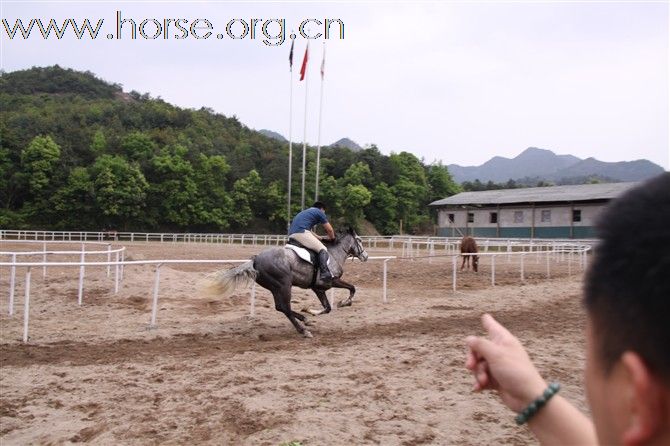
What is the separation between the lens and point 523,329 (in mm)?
7707

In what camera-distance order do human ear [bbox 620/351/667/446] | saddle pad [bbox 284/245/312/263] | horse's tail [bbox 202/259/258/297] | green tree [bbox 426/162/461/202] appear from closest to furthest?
human ear [bbox 620/351/667/446] → horse's tail [bbox 202/259/258/297] → saddle pad [bbox 284/245/312/263] → green tree [bbox 426/162/461/202]

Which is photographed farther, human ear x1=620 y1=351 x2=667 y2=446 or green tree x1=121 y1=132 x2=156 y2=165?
green tree x1=121 y1=132 x2=156 y2=165

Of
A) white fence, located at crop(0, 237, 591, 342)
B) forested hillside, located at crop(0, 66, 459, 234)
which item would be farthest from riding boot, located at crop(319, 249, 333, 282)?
forested hillside, located at crop(0, 66, 459, 234)

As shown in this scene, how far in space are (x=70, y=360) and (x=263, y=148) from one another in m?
63.9

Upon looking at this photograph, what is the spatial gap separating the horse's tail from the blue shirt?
120 centimetres

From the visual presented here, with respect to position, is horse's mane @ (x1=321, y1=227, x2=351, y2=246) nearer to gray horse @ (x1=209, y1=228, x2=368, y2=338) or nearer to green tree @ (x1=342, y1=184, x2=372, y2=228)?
gray horse @ (x1=209, y1=228, x2=368, y2=338)

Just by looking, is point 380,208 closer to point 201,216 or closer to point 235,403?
point 201,216

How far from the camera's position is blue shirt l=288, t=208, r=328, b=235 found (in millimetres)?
8398

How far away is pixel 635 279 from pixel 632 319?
5 cm

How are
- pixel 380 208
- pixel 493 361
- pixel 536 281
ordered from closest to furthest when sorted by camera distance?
pixel 493 361 → pixel 536 281 → pixel 380 208

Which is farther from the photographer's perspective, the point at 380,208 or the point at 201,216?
the point at 380,208

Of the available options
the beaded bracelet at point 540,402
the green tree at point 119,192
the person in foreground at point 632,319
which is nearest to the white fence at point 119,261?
the beaded bracelet at point 540,402

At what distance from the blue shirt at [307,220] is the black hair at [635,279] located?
7630mm

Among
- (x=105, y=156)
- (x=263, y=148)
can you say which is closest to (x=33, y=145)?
(x=105, y=156)
